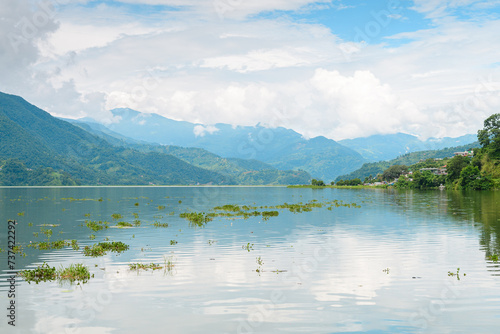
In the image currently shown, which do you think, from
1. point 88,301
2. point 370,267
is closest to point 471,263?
point 370,267

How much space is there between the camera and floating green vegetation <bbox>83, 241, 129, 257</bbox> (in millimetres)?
34206

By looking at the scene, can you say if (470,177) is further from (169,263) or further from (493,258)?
(169,263)

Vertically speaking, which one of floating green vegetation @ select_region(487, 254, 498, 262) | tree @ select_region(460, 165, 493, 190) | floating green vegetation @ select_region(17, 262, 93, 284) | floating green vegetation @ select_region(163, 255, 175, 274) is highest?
tree @ select_region(460, 165, 493, 190)

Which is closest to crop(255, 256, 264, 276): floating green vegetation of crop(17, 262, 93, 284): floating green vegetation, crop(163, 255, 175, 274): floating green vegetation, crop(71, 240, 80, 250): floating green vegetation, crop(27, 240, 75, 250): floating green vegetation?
crop(163, 255, 175, 274): floating green vegetation

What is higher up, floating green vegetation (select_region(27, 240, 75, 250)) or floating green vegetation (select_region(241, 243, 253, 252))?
floating green vegetation (select_region(27, 240, 75, 250))

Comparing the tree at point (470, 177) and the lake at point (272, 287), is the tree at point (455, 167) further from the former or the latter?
the lake at point (272, 287)

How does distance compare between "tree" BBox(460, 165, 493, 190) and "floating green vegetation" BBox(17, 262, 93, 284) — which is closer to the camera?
"floating green vegetation" BBox(17, 262, 93, 284)

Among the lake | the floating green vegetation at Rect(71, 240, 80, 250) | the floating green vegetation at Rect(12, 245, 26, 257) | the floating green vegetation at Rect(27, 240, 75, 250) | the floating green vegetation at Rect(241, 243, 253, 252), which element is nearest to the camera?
the lake

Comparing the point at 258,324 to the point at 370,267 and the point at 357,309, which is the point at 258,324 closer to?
the point at 357,309

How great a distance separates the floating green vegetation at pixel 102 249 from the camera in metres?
34.2

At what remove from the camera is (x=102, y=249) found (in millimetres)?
35562

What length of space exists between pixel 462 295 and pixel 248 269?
13.0m

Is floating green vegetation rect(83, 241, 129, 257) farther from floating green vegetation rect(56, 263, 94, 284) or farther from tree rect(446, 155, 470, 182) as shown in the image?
tree rect(446, 155, 470, 182)

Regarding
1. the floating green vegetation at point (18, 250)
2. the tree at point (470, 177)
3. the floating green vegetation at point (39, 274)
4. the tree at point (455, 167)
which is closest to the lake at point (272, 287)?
the floating green vegetation at point (18, 250)
